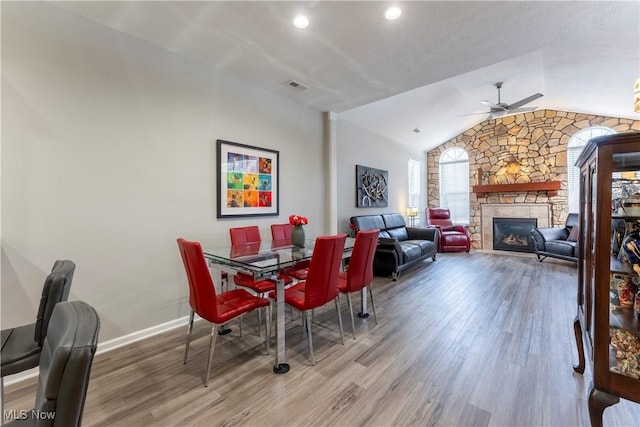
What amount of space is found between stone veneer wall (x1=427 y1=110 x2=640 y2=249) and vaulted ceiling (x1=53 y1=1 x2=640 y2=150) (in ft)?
6.43

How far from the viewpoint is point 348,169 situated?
541 cm

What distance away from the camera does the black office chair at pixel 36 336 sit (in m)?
1.23

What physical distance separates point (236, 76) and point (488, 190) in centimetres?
662

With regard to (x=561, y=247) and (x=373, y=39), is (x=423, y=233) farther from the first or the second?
(x=373, y=39)

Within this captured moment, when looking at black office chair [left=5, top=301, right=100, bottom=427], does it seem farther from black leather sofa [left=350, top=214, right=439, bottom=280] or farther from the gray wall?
black leather sofa [left=350, top=214, right=439, bottom=280]

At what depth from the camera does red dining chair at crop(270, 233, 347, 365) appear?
6.78 feet

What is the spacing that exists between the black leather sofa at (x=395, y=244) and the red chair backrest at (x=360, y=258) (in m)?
1.89

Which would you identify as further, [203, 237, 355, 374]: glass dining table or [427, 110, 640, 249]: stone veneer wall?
[427, 110, 640, 249]: stone veneer wall

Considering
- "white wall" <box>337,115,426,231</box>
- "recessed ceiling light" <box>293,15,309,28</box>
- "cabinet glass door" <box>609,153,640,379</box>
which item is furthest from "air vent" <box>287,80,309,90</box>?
"cabinet glass door" <box>609,153,640,379</box>

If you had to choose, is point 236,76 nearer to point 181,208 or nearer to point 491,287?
point 181,208

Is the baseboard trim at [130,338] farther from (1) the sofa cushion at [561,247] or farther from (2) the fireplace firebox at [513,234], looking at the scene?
(2) the fireplace firebox at [513,234]

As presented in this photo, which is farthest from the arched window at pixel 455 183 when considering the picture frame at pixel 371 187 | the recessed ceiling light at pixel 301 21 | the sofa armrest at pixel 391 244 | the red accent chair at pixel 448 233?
the recessed ceiling light at pixel 301 21

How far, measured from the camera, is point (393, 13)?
87.6 inches

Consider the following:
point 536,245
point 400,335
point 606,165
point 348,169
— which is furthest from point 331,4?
point 536,245
